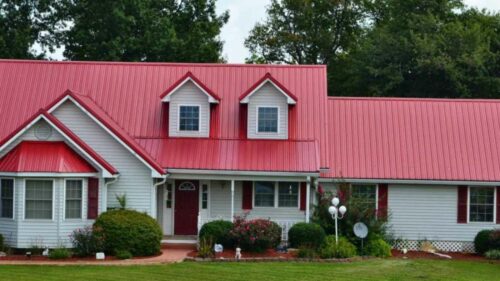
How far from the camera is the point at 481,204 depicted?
3169cm

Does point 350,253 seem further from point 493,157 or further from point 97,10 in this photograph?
point 97,10

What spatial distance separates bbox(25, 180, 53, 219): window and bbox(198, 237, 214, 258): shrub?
5051 millimetres

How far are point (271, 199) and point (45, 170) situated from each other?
8.50m

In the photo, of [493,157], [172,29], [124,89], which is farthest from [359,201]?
[172,29]

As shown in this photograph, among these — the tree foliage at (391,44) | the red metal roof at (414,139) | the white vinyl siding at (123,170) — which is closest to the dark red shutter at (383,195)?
the red metal roof at (414,139)

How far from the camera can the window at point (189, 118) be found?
32.4m

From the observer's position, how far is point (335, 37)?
193 ft

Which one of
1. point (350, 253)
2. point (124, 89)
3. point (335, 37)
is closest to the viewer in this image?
point (350, 253)

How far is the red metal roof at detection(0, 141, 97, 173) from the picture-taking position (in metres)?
27.5

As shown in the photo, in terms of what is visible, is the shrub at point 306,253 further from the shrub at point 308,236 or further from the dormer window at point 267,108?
the dormer window at point 267,108

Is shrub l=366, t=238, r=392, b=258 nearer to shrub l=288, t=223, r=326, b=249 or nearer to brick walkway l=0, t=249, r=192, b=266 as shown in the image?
shrub l=288, t=223, r=326, b=249

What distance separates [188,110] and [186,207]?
369cm

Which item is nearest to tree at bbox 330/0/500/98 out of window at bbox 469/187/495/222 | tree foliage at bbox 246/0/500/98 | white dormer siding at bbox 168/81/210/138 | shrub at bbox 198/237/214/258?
tree foliage at bbox 246/0/500/98

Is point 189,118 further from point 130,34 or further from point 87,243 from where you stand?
point 130,34
